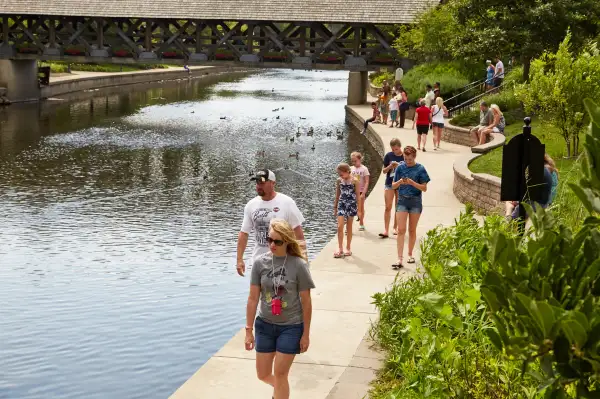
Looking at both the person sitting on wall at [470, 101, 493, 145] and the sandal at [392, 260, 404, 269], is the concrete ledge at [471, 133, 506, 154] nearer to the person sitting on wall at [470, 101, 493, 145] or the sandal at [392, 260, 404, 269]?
the person sitting on wall at [470, 101, 493, 145]

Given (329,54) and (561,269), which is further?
(329,54)

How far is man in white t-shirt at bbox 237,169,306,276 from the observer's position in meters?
8.92

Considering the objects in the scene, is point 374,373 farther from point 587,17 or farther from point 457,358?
point 587,17

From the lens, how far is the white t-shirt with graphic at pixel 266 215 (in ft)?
29.2

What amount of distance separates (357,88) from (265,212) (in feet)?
128

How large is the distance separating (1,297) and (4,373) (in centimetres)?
309

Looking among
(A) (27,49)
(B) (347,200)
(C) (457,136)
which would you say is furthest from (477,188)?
Result: (A) (27,49)

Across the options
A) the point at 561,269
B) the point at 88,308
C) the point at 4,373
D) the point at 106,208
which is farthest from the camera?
the point at 106,208

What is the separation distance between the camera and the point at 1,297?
517 inches

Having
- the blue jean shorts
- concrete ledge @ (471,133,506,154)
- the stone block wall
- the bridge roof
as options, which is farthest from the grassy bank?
the blue jean shorts

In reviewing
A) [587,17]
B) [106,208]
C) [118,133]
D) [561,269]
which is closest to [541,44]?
[587,17]

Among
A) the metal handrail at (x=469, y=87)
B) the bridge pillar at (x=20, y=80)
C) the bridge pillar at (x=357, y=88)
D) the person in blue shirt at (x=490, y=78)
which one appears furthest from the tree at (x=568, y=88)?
the bridge pillar at (x=20, y=80)

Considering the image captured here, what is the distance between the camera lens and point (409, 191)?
41.8 ft

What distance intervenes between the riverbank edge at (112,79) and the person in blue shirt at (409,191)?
130 ft
